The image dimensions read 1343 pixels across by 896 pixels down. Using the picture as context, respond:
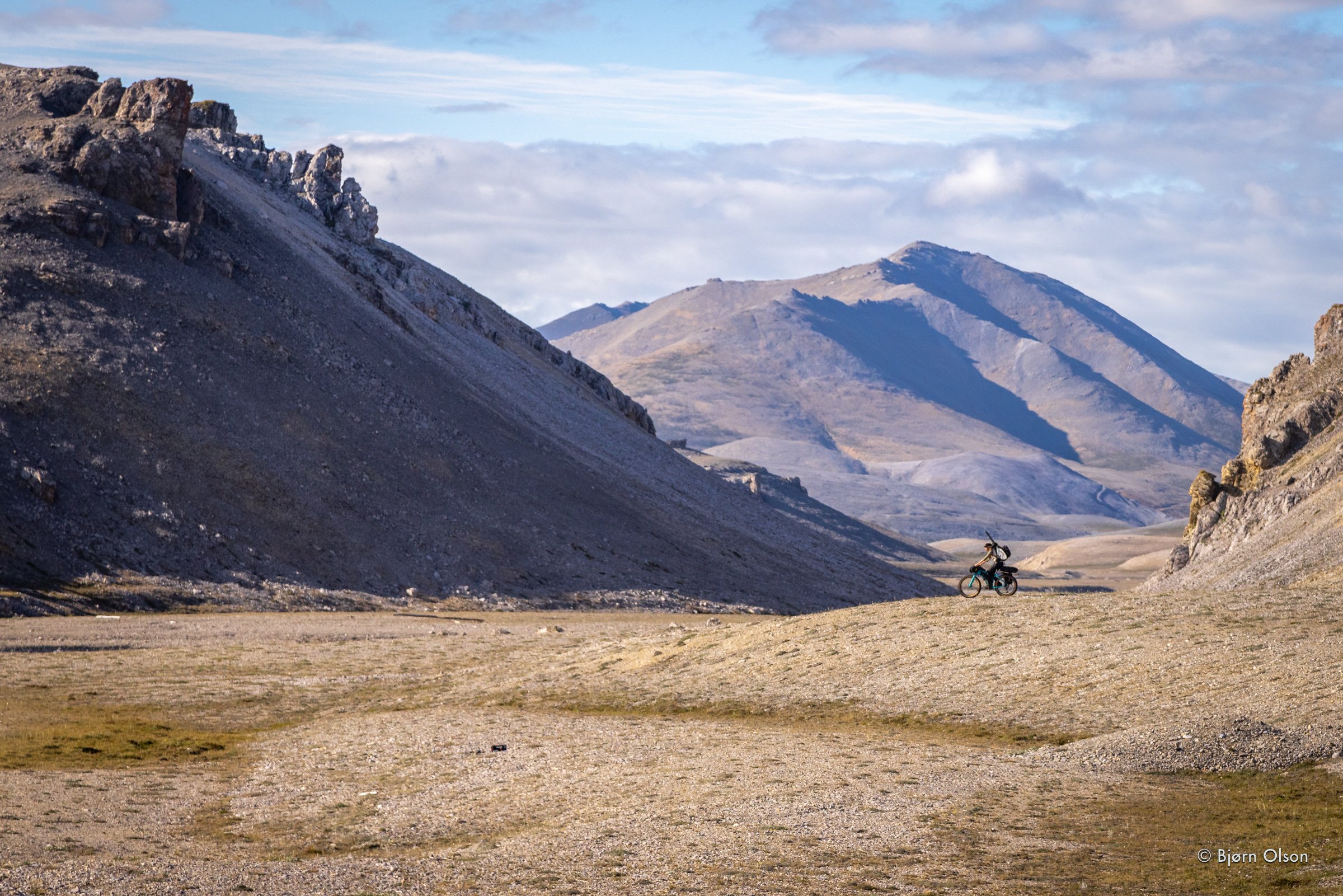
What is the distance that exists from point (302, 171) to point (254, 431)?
55778 mm

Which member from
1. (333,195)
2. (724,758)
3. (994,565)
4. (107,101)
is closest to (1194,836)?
(724,758)

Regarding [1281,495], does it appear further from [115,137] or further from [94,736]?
[115,137]

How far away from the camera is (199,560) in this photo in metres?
68.8

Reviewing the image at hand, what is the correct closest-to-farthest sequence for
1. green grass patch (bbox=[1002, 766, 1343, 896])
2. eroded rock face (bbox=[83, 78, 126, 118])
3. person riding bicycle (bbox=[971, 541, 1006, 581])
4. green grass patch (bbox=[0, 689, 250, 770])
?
1. green grass patch (bbox=[1002, 766, 1343, 896])
2. green grass patch (bbox=[0, 689, 250, 770])
3. person riding bicycle (bbox=[971, 541, 1006, 581])
4. eroded rock face (bbox=[83, 78, 126, 118])

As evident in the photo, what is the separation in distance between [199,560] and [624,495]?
3911 cm

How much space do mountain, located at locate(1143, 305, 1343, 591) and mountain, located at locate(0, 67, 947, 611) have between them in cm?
3350

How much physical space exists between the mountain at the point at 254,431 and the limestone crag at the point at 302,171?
9.57 feet

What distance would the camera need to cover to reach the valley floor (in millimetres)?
21172

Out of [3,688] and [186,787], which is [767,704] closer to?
[186,787]

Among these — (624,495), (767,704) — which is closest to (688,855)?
(767,704)

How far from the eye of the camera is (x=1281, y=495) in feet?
192

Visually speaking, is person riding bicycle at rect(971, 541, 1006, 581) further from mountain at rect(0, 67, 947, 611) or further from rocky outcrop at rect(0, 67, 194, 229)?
rocky outcrop at rect(0, 67, 194, 229)

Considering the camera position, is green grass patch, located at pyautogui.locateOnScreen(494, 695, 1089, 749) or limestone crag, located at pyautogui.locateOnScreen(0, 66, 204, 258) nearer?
green grass patch, located at pyautogui.locateOnScreen(494, 695, 1089, 749)

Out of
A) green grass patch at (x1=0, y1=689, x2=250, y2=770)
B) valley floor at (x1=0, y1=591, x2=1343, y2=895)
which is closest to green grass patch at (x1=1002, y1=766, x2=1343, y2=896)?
valley floor at (x1=0, y1=591, x2=1343, y2=895)
